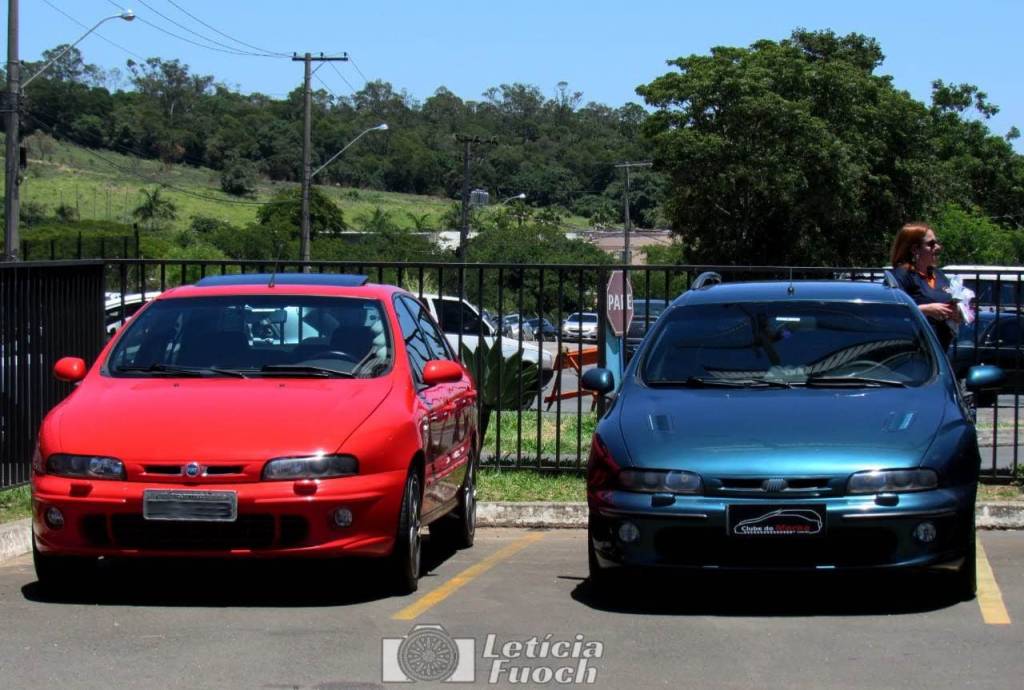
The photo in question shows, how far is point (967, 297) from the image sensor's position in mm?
9672

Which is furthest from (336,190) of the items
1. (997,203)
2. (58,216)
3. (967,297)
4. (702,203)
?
(967,297)

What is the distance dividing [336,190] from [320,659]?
116 metres

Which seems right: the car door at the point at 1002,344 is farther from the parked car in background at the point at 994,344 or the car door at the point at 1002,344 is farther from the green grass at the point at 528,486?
the green grass at the point at 528,486

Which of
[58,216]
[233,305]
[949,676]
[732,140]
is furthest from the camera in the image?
[58,216]

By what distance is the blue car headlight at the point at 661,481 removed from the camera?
645 cm

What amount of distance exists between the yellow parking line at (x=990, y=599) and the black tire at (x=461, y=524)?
9.42 feet

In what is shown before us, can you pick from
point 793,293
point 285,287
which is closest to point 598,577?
point 793,293

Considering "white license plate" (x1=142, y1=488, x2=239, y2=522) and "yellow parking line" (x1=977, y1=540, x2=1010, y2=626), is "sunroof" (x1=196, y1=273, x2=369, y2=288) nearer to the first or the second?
"white license plate" (x1=142, y1=488, x2=239, y2=522)

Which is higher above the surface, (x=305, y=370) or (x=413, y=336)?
(x=413, y=336)

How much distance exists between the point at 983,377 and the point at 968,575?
53.4 inches

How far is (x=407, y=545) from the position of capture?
23.1ft

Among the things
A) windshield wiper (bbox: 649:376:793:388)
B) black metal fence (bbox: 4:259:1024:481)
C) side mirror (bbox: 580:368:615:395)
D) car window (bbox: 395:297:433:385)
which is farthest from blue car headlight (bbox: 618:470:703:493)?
black metal fence (bbox: 4:259:1024:481)

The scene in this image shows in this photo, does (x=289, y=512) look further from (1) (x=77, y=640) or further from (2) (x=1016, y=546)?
(2) (x=1016, y=546)

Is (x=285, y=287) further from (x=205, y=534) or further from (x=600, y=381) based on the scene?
(x=205, y=534)
